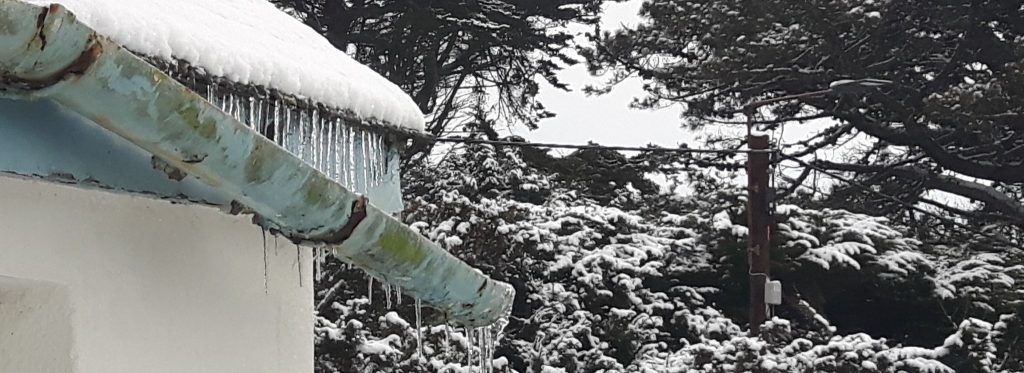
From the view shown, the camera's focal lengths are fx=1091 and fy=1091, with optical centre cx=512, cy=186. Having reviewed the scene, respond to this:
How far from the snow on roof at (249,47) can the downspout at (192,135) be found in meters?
0.23

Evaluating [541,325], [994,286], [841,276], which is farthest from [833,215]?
[541,325]

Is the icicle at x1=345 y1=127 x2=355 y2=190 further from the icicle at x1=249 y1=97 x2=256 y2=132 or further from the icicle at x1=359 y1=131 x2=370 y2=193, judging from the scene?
the icicle at x1=249 y1=97 x2=256 y2=132

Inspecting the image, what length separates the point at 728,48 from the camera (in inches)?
463

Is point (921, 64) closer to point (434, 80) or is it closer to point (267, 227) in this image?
point (434, 80)

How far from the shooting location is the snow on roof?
150 cm

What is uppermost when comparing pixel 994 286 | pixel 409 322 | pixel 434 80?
pixel 434 80

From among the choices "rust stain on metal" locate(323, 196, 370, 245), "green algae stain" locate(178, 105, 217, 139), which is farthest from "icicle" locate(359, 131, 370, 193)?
"green algae stain" locate(178, 105, 217, 139)

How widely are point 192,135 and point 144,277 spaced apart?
49 cm

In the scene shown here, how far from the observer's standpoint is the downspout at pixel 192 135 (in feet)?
3.74

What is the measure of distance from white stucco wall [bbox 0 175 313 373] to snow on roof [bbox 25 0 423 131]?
240 mm

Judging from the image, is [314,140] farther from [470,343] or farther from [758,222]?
[758,222]

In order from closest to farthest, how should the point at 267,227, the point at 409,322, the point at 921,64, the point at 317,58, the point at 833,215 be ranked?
the point at 267,227 → the point at 317,58 → the point at 409,322 → the point at 833,215 → the point at 921,64

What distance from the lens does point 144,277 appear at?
1697 millimetres

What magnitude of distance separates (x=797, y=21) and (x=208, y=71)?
415 inches
